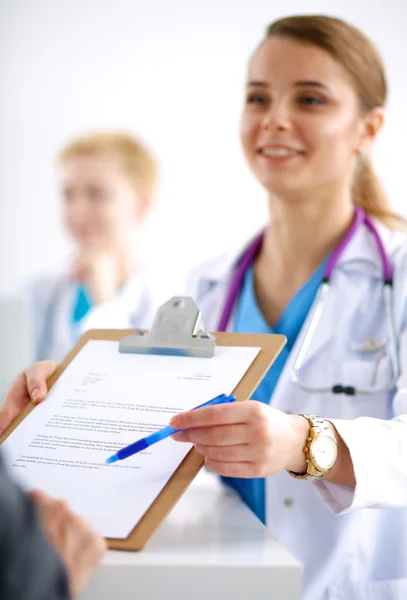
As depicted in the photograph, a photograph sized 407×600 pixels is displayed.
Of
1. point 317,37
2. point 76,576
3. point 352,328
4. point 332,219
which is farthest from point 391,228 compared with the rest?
point 76,576

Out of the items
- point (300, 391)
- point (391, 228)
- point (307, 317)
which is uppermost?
point (391, 228)

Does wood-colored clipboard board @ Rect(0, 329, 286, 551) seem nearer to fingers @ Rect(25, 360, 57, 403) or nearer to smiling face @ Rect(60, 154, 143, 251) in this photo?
fingers @ Rect(25, 360, 57, 403)

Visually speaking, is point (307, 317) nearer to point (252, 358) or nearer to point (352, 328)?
point (352, 328)

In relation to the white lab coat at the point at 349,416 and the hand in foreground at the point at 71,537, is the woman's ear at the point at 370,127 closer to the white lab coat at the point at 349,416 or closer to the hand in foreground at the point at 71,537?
the white lab coat at the point at 349,416

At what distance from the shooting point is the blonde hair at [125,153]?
323 centimetres

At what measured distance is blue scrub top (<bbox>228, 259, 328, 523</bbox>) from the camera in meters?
1.22

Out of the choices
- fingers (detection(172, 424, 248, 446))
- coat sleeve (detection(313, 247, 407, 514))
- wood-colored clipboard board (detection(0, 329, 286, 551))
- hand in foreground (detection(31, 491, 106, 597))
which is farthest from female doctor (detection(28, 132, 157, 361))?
hand in foreground (detection(31, 491, 106, 597))

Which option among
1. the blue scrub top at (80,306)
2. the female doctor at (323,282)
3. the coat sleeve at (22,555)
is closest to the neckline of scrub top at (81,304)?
the blue scrub top at (80,306)

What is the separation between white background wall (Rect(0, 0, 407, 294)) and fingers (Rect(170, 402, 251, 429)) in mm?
2666

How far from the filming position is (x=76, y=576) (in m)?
0.59

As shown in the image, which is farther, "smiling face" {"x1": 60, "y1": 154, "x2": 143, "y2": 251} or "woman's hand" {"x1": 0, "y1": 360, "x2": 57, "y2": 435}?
"smiling face" {"x1": 60, "y1": 154, "x2": 143, "y2": 251}

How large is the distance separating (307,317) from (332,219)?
214mm

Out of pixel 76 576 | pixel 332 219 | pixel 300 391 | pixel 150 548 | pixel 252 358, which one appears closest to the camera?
pixel 76 576

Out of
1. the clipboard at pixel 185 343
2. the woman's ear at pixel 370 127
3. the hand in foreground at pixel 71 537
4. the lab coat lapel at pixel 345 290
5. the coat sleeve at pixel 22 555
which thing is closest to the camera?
the coat sleeve at pixel 22 555
